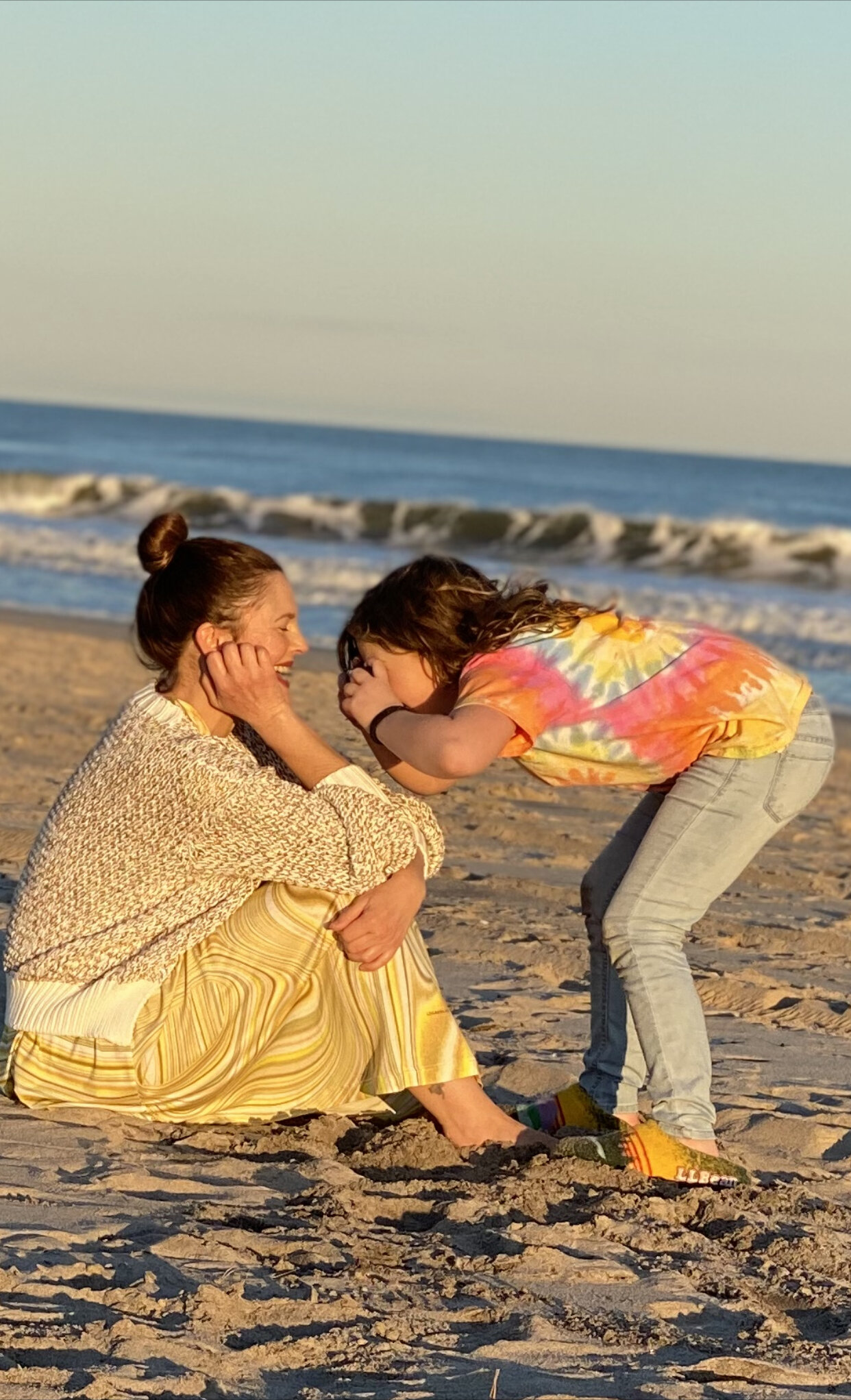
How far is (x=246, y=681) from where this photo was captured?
326 centimetres

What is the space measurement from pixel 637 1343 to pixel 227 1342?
632 mm

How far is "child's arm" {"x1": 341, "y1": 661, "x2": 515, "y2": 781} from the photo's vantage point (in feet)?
10.1

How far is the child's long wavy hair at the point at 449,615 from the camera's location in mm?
3338

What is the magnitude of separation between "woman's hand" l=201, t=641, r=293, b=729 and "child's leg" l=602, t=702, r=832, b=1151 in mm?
813

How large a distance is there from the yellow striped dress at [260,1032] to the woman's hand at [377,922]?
6cm

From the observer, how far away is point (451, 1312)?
258 centimetres

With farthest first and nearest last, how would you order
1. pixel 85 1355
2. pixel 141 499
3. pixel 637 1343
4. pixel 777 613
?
pixel 141 499 < pixel 777 613 < pixel 637 1343 < pixel 85 1355

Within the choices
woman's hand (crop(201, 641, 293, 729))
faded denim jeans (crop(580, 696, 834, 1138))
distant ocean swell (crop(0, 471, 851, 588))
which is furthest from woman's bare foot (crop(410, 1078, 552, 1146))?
distant ocean swell (crop(0, 471, 851, 588))

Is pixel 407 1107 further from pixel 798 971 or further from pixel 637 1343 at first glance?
pixel 798 971

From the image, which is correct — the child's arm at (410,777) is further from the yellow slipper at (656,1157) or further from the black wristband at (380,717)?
the yellow slipper at (656,1157)

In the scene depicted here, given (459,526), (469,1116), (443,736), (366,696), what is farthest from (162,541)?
(459,526)

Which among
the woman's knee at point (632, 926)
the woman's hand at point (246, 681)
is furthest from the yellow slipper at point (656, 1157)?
the woman's hand at point (246, 681)

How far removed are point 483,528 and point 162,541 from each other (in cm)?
2470

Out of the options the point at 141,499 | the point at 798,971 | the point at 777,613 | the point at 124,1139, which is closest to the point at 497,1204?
the point at 124,1139
